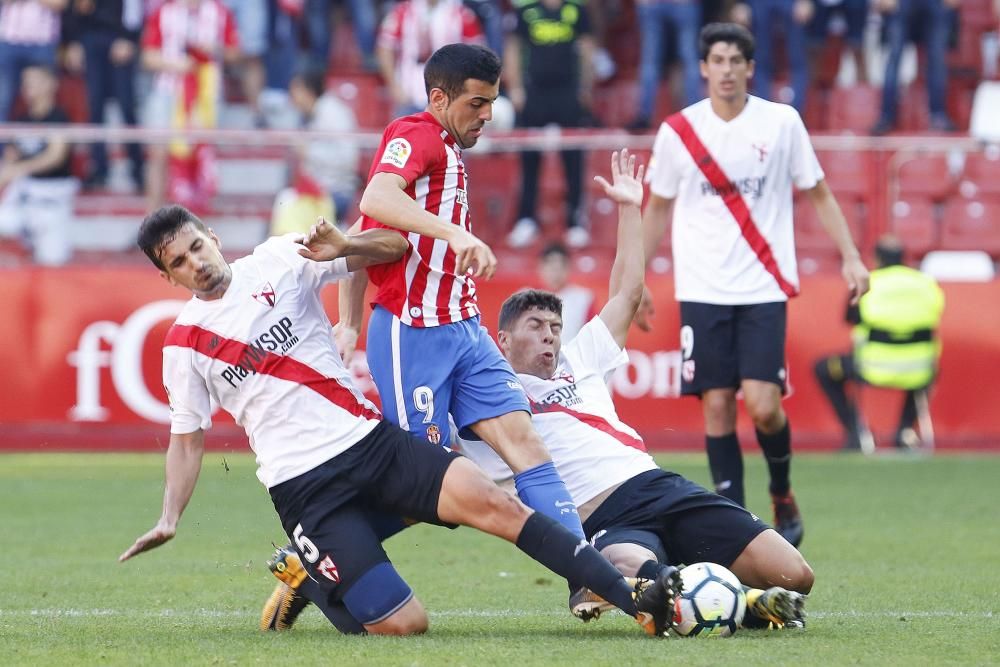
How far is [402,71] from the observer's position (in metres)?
16.6

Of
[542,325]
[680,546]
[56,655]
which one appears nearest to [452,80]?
[542,325]

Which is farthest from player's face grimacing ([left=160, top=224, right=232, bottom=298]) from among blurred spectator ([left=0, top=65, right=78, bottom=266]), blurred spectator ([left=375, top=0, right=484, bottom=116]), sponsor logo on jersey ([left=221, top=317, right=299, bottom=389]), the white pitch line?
blurred spectator ([left=375, top=0, right=484, bottom=116])

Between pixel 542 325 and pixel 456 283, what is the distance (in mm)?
510

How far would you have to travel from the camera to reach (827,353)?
14.9m

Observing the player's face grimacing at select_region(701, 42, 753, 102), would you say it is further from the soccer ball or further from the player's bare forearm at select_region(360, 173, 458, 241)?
the soccer ball

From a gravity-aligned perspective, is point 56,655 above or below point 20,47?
below

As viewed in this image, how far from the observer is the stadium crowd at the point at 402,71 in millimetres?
14938

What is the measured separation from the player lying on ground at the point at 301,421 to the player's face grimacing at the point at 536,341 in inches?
33.6

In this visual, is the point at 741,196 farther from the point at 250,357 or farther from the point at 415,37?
the point at 415,37

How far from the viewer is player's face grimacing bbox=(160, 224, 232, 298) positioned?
625 centimetres

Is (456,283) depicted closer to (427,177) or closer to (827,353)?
(427,177)

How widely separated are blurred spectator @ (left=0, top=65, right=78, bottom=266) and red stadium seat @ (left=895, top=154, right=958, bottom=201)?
707 cm

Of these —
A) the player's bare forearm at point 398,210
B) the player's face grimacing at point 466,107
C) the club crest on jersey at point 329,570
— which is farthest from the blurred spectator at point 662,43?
the club crest on jersey at point 329,570

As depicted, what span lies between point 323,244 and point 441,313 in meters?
0.66
